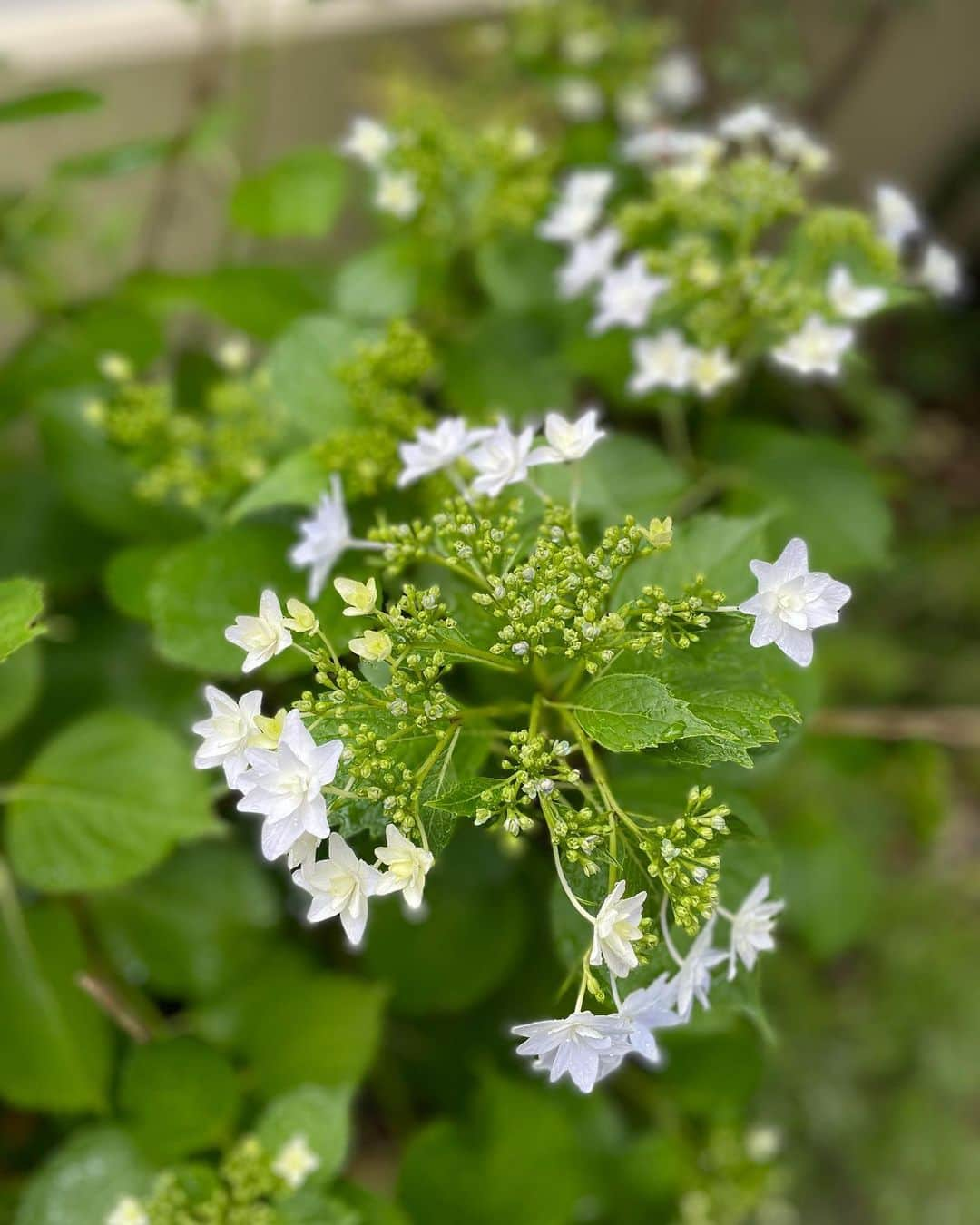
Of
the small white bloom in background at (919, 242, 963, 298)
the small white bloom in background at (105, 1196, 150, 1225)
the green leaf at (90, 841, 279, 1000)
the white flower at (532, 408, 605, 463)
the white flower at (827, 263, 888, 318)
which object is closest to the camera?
the white flower at (532, 408, 605, 463)

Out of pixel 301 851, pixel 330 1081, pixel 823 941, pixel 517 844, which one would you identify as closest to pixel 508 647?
pixel 301 851

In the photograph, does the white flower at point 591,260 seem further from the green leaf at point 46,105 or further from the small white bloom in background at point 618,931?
the small white bloom in background at point 618,931

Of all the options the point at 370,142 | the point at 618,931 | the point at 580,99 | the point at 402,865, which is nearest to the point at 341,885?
the point at 402,865

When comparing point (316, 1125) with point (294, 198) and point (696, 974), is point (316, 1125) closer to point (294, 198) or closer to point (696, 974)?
point (696, 974)

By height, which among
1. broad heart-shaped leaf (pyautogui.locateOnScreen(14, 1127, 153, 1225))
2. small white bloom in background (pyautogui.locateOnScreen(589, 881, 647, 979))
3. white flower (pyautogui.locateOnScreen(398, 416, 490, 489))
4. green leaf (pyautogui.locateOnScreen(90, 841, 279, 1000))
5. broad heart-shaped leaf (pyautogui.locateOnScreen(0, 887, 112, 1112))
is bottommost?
green leaf (pyautogui.locateOnScreen(90, 841, 279, 1000))

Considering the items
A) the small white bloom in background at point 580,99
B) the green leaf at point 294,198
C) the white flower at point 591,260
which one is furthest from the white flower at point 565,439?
the small white bloom in background at point 580,99

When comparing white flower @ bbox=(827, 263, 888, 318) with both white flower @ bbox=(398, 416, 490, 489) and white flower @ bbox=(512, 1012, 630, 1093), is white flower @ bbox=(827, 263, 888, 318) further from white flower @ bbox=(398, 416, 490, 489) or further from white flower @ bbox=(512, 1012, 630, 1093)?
white flower @ bbox=(512, 1012, 630, 1093)

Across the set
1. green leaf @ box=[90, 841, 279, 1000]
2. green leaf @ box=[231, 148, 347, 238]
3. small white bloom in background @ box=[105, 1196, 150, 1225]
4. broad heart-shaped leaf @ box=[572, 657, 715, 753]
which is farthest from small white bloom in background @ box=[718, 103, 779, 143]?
small white bloom in background @ box=[105, 1196, 150, 1225]
